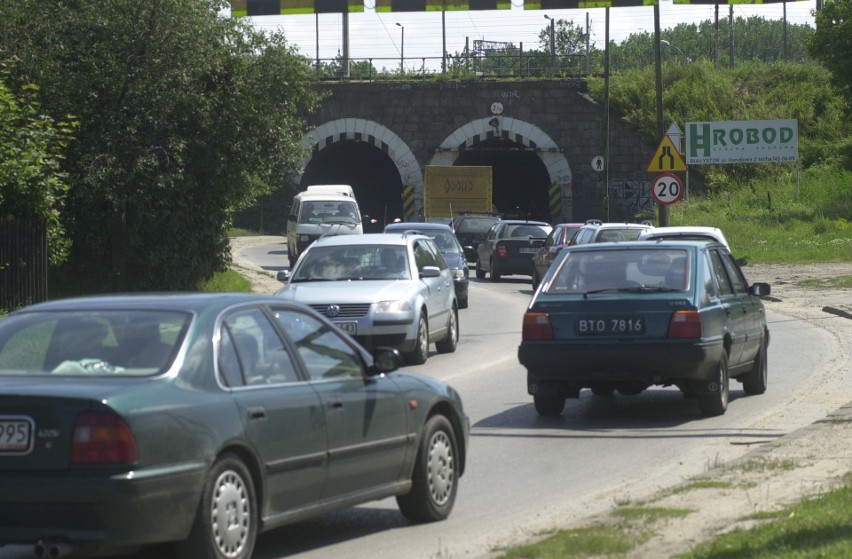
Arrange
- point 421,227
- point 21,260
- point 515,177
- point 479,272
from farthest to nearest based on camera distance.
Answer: point 515,177 → point 479,272 → point 421,227 → point 21,260

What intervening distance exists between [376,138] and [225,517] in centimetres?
5515

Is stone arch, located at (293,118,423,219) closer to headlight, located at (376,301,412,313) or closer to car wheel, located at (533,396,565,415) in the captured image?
headlight, located at (376,301,412,313)

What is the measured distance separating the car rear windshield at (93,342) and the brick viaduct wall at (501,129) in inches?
2078

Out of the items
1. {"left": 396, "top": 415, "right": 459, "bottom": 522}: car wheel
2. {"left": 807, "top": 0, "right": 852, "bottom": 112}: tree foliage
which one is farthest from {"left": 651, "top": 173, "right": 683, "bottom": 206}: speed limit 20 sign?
{"left": 396, "top": 415, "right": 459, "bottom": 522}: car wheel

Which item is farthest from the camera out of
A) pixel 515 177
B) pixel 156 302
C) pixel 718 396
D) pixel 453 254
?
pixel 515 177

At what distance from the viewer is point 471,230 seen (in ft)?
146

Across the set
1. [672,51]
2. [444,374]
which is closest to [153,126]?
[444,374]

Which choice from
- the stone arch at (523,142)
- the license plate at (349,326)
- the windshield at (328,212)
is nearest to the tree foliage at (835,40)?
the stone arch at (523,142)

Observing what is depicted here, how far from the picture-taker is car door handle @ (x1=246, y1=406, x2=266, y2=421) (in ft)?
21.0

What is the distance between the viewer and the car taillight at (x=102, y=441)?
226 inches

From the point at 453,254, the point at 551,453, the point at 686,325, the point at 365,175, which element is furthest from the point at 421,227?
the point at 365,175

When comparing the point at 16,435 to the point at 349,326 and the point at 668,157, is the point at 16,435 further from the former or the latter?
the point at 668,157

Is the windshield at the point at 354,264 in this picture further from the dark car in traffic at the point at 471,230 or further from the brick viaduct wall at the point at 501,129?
the brick viaduct wall at the point at 501,129

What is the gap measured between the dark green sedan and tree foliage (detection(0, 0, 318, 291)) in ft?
58.1
